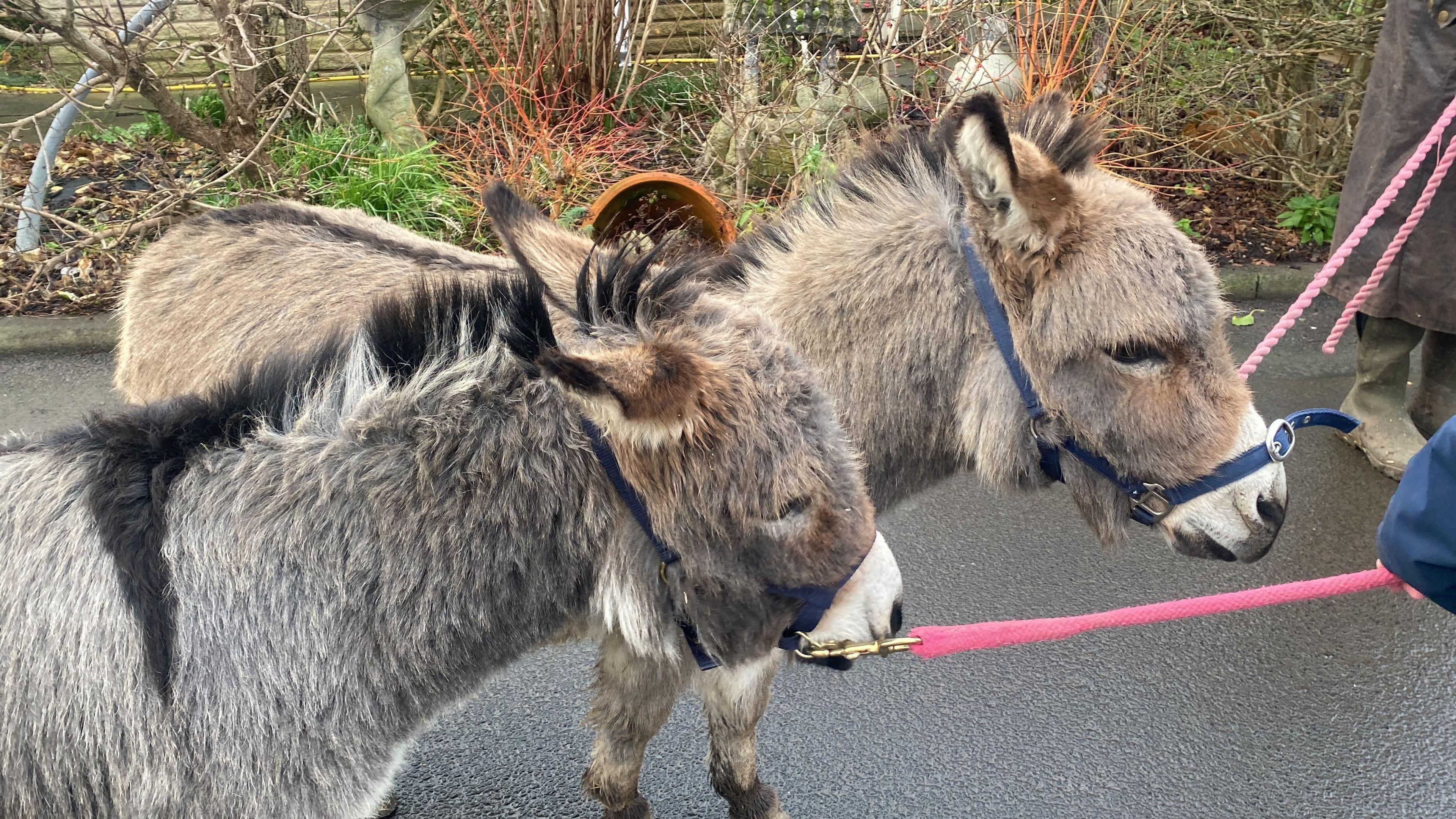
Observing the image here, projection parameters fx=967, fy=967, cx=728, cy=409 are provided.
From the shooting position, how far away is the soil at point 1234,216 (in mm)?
6523

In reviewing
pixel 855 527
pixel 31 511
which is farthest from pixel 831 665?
pixel 31 511

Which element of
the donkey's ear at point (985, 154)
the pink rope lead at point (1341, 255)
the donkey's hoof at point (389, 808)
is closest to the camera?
the donkey's ear at point (985, 154)

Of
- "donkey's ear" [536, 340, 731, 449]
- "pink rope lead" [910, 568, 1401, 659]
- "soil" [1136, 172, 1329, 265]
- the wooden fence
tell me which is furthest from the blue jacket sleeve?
the wooden fence

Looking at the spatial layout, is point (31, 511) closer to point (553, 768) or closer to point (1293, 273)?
point (553, 768)

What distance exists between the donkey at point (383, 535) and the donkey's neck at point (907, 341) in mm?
581

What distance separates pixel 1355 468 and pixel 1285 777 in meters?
2.16

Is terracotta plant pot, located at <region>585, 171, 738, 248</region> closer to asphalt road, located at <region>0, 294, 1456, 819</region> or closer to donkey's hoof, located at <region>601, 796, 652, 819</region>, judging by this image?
asphalt road, located at <region>0, 294, 1456, 819</region>

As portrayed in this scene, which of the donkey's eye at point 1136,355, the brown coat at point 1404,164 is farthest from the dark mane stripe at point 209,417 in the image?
the brown coat at point 1404,164

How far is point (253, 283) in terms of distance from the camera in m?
3.08

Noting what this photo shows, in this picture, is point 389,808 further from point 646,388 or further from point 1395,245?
point 1395,245

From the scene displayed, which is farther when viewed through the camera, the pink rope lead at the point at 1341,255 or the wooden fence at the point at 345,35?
the wooden fence at the point at 345,35

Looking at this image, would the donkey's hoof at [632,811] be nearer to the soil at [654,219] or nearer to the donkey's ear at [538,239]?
the donkey's ear at [538,239]

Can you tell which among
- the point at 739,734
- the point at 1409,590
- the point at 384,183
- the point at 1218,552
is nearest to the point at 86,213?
the point at 384,183

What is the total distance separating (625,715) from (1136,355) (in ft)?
5.26
